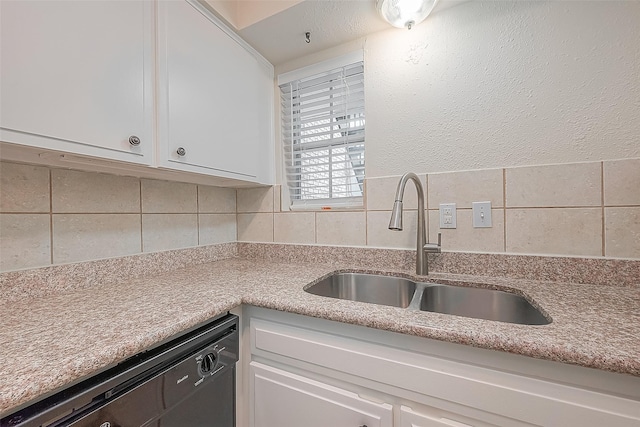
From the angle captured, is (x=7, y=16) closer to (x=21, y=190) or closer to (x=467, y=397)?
(x=21, y=190)

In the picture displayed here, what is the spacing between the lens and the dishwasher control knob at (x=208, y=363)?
751 millimetres

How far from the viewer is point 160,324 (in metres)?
0.66

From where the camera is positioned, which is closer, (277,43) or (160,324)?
(160,324)

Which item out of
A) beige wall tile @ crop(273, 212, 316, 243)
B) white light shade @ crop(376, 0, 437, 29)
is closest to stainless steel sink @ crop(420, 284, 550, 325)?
beige wall tile @ crop(273, 212, 316, 243)

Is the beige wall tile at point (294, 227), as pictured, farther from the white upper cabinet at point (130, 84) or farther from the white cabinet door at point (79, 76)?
the white cabinet door at point (79, 76)

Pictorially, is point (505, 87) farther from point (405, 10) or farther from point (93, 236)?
point (93, 236)

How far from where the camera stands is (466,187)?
1139 millimetres

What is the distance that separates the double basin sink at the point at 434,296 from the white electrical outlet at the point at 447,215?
0.89 feet

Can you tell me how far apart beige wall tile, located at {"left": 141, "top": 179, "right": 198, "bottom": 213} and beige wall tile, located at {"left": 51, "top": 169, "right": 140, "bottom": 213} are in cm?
4

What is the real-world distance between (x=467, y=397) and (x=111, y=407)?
794 mm

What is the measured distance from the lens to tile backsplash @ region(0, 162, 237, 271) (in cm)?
85

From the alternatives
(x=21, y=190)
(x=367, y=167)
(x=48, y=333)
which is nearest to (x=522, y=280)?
(x=367, y=167)

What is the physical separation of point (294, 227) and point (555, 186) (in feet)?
3.91

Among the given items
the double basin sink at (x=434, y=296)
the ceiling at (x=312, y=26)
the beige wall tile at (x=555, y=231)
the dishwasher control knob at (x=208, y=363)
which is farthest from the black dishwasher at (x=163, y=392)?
the ceiling at (x=312, y=26)
